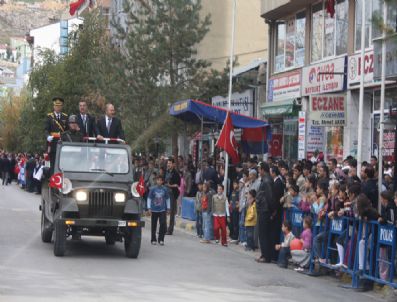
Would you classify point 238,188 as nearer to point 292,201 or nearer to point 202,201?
point 202,201

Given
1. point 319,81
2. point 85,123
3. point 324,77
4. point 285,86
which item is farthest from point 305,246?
point 285,86

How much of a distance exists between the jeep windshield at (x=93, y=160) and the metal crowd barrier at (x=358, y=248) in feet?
13.1

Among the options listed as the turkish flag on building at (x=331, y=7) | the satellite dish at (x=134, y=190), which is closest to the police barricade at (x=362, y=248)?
the satellite dish at (x=134, y=190)

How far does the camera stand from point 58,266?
50.7 feet

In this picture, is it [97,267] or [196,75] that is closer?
[97,267]

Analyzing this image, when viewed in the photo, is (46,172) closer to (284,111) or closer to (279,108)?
(284,111)

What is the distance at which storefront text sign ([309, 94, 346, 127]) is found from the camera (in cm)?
2381

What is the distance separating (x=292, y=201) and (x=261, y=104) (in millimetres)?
16371

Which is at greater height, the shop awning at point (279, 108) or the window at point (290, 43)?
the window at point (290, 43)

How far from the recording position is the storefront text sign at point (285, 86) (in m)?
30.3

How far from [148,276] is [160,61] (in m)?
20.1

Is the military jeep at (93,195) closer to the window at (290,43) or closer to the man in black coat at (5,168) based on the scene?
the window at (290,43)

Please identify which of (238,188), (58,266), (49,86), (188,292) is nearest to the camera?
(188,292)

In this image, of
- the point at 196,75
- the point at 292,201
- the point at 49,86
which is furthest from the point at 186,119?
the point at 49,86
